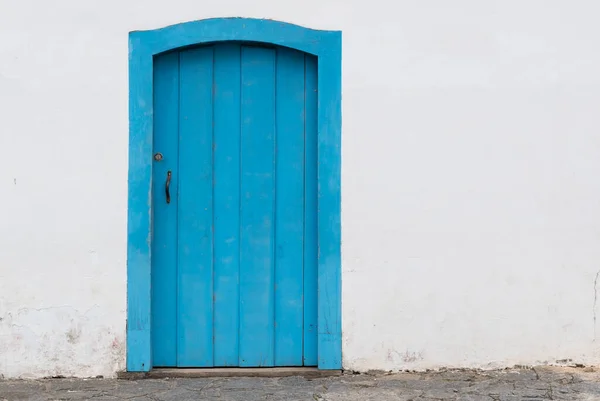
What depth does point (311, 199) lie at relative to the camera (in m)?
5.31

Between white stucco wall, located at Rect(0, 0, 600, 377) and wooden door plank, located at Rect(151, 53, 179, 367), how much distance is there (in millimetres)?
204

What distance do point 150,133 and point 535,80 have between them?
2265 mm

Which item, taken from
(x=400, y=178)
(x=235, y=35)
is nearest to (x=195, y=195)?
(x=235, y=35)

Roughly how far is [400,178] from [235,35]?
4.15 feet

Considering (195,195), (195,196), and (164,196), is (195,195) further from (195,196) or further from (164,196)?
(164,196)

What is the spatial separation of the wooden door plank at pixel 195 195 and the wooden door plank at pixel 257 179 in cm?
20

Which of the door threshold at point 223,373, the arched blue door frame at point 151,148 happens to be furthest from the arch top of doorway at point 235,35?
the door threshold at point 223,373

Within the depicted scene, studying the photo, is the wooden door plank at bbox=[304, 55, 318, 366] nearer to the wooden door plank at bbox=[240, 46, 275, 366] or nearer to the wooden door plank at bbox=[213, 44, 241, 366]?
the wooden door plank at bbox=[240, 46, 275, 366]

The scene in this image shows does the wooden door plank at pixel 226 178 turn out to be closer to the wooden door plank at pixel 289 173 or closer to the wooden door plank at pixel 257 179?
the wooden door plank at pixel 257 179

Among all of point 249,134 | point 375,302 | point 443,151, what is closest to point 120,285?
point 249,134

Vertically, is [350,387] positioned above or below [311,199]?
below

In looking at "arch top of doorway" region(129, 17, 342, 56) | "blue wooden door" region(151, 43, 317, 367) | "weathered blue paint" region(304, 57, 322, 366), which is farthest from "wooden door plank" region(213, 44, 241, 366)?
"weathered blue paint" region(304, 57, 322, 366)

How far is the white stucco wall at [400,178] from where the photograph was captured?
5.15 metres

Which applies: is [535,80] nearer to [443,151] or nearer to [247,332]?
[443,151]
